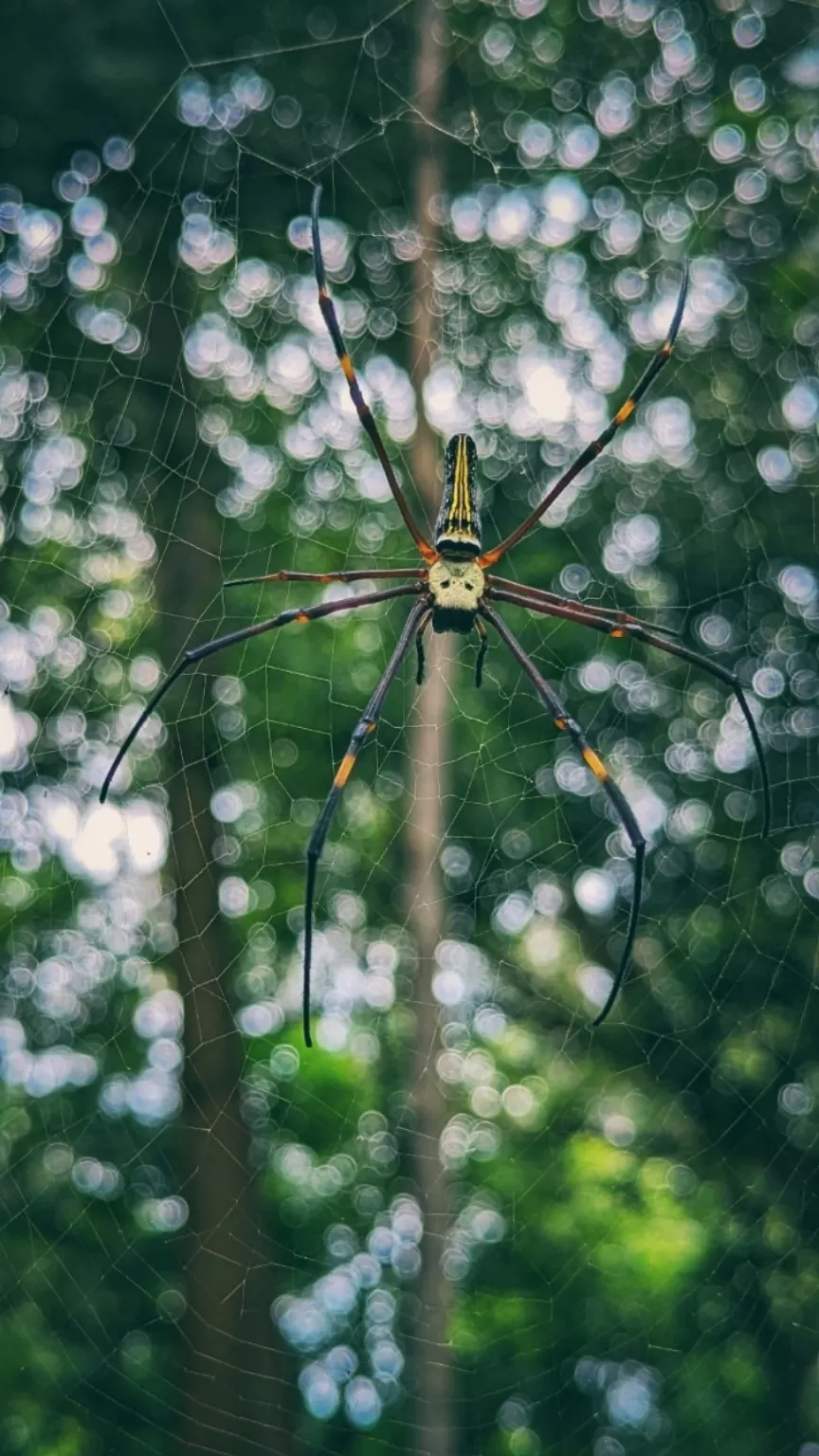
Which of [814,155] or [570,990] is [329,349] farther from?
[570,990]

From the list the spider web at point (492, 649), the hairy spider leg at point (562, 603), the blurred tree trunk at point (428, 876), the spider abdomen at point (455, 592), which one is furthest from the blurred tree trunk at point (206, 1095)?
the spider abdomen at point (455, 592)

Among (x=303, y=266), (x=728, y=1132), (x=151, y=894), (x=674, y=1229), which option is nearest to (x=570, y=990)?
(x=728, y=1132)

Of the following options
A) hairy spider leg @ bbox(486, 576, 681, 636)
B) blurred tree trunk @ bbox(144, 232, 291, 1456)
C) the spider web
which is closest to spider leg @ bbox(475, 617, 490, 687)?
hairy spider leg @ bbox(486, 576, 681, 636)

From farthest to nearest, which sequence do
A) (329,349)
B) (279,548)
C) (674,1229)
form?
(674,1229), (279,548), (329,349)

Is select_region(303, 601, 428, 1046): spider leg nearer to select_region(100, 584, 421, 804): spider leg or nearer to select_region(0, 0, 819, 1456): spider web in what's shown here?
select_region(100, 584, 421, 804): spider leg

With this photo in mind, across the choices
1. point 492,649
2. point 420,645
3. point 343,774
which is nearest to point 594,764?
point 420,645

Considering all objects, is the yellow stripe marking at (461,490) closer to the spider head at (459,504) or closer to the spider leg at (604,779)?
the spider head at (459,504)

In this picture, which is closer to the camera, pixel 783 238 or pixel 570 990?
pixel 783 238
